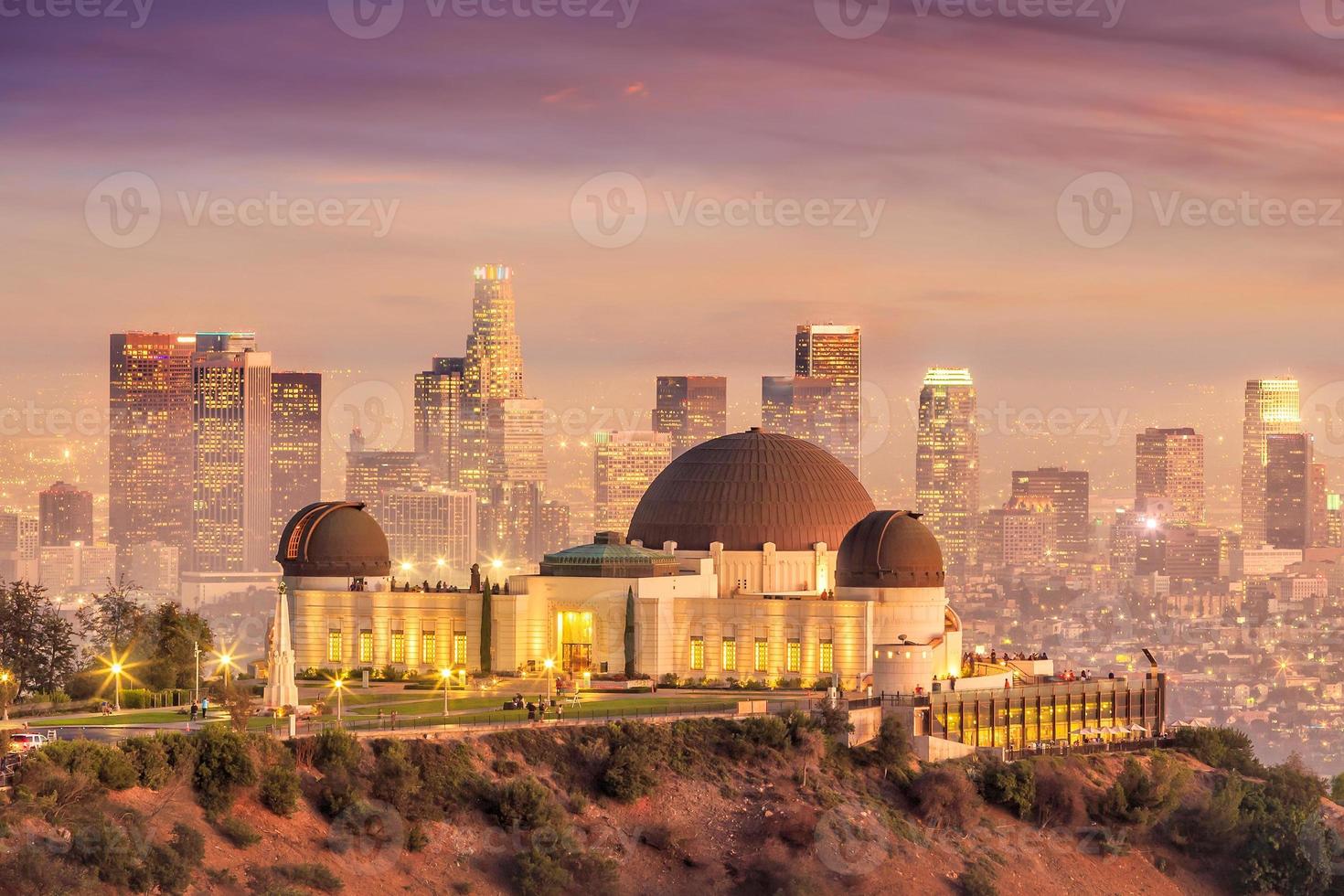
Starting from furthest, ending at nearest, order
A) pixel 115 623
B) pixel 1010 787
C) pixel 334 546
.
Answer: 1. pixel 115 623
2. pixel 334 546
3. pixel 1010 787

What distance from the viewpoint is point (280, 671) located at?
359 feet

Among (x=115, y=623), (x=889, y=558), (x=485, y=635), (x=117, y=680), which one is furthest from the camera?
(x=115, y=623)

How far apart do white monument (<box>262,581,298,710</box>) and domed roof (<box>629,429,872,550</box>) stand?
3347cm

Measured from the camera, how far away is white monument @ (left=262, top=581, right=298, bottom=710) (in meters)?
109

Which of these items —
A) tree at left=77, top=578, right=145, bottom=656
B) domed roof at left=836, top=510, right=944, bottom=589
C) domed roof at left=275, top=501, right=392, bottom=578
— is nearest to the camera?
domed roof at left=836, top=510, right=944, bottom=589

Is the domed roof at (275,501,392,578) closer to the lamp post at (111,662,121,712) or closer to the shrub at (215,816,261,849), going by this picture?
the lamp post at (111,662,121,712)

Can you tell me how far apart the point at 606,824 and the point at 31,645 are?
1785 inches

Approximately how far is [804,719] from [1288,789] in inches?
1142

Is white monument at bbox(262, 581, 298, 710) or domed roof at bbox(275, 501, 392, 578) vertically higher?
domed roof at bbox(275, 501, 392, 578)

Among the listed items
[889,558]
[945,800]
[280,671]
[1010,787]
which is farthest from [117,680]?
[1010,787]

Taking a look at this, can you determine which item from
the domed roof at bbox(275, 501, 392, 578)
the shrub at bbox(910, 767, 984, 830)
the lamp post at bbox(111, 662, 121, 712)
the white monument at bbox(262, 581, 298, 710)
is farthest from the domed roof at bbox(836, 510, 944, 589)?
the lamp post at bbox(111, 662, 121, 712)

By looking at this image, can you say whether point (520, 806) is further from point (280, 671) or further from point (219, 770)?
point (280, 671)

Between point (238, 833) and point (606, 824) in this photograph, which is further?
point (606, 824)

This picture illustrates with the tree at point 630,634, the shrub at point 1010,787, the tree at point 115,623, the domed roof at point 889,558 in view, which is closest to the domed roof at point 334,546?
the tree at point 115,623
